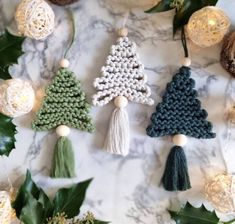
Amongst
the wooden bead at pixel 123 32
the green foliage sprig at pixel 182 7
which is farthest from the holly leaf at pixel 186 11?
the wooden bead at pixel 123 32

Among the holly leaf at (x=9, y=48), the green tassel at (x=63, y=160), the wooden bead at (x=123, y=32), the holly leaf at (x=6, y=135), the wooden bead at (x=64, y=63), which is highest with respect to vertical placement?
the wooden bead at (x=123, y=32)

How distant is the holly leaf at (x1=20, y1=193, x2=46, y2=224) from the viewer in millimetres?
914

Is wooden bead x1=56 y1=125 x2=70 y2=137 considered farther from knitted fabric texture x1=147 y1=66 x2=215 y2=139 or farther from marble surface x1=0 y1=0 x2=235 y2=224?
knitted fabric texture x1=147 y1=66 x2=215 y2=139

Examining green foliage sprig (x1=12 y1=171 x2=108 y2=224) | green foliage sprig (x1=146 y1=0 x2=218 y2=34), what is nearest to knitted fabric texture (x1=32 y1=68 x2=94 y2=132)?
green foliage sprig (x1=12 y1=171 x2=108 y2=224)

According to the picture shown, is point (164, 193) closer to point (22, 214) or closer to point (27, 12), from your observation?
point (22, 214)

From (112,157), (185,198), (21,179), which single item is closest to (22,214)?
(21,179)

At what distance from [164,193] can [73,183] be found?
0.65 feet

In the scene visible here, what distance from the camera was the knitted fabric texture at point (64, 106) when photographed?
3.05ft

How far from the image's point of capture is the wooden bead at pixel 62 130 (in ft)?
3.08

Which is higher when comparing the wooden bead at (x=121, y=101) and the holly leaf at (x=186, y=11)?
the holly leaf at (x=186, y=11)

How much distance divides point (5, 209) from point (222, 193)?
0.44 m

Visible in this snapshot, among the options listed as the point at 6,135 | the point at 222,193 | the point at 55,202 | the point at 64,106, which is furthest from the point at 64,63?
the point at 222,193

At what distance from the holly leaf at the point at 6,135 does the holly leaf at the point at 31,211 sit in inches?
4.1

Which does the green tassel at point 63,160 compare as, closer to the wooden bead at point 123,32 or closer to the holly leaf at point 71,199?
the holly leaf at point 71,199
